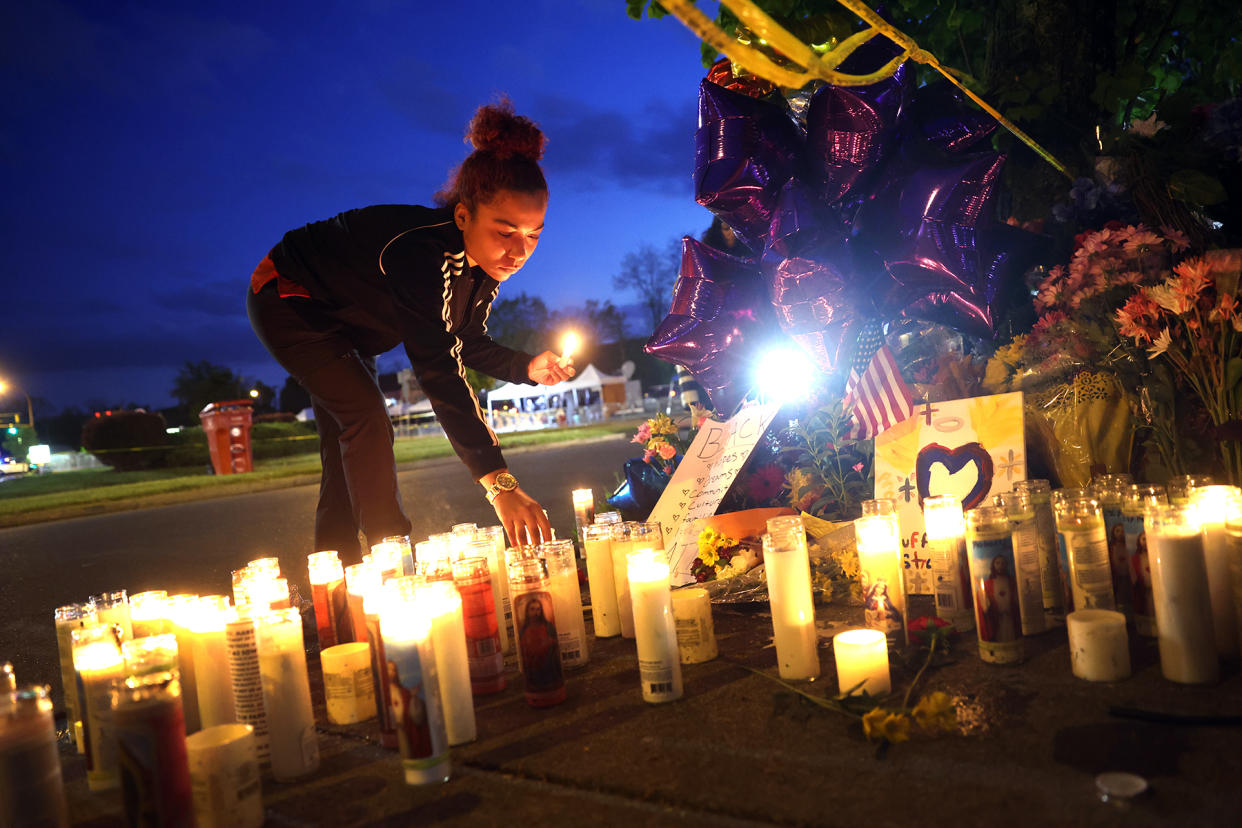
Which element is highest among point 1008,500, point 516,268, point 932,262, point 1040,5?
point 1040,5

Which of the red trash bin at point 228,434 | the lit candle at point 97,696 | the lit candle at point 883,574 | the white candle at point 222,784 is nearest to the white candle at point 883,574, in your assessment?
the lit candle at point 883,574

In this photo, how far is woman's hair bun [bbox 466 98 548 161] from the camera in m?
3.28

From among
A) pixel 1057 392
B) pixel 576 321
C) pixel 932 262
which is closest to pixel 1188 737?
pixel 1057 392

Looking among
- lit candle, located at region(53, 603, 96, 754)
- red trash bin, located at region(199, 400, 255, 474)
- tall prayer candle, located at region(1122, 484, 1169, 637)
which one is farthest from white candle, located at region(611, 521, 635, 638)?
red trash bin, located at region(199, 400, 255, 474)

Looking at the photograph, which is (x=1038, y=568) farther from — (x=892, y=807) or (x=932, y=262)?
(x=932, y=262)

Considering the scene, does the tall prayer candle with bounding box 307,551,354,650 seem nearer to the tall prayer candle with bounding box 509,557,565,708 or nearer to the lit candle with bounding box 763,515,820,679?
the tall prayer candle with bounding box 509,557,565,708

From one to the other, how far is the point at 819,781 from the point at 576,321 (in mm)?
51749

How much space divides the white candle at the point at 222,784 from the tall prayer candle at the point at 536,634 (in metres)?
0.78

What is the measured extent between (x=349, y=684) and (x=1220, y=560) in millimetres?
2525

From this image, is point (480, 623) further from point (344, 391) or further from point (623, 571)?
point (344, 391)

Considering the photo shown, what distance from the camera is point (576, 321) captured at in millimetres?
52906

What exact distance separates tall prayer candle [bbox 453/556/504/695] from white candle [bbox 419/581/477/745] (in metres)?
0.22

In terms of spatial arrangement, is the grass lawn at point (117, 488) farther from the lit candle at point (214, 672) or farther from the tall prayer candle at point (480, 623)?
the tall prayer candle at point (480, 623)

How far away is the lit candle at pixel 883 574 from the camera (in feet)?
8.18
